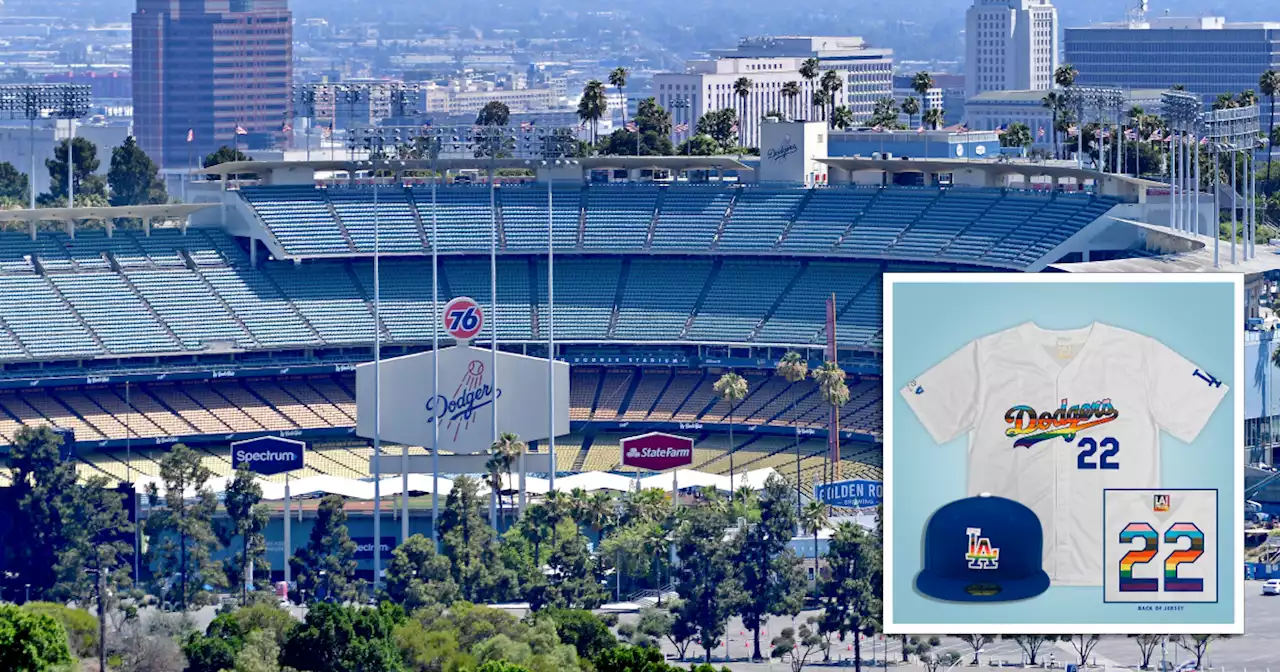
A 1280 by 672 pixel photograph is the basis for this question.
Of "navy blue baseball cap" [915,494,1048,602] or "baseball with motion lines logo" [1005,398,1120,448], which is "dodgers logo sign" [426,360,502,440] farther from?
"baseball with motion lines logo" [1005,398,1120,448]

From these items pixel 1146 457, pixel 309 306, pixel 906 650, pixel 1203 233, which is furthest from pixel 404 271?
pixel 1146 457

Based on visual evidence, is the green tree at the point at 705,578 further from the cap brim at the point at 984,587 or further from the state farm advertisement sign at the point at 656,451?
the cap brim at the point at 984,587

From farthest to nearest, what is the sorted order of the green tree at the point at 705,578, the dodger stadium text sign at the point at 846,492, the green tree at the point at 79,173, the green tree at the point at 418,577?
the green tree at the point at 79,173 < the dodger stadium text sign at the point at 846,492 < the green tree at the point at 418,577 < the green tree at the point at 705,578

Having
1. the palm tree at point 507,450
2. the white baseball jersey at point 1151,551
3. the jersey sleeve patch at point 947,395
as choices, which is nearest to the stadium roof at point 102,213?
the palm tree at point 507,450

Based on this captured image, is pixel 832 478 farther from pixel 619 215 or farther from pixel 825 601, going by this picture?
pixel 619 215

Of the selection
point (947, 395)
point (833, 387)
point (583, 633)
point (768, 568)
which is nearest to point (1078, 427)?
point (947, 395)

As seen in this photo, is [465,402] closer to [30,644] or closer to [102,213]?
[102,213]
